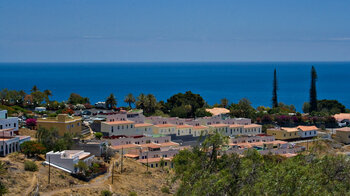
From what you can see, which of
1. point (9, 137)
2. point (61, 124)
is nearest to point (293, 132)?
point (61, 124)

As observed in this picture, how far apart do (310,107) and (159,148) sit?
4181 cm

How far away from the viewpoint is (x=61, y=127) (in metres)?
44.4

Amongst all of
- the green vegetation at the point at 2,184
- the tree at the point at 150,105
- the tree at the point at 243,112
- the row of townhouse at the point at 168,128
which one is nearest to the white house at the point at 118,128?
the row of townhouse at the point at 168,128

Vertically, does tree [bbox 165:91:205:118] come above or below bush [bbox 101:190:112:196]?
above

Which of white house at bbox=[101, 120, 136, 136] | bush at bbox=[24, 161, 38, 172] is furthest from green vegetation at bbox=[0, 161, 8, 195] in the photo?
white house at bbox=[101, 120, 136, 136]

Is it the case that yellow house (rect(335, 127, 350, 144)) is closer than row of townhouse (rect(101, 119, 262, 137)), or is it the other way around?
row of townhouse (rect(101, 119, 262, 137))

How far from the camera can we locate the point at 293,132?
5619cm

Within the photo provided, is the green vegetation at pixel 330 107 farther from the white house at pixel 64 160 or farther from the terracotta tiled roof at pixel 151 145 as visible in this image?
the white house at pixel 64 160

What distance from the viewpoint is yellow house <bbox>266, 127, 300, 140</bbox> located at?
55469mm

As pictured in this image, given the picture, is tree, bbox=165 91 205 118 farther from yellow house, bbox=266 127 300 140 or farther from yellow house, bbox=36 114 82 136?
yellow house, bbox=36 114 82 136

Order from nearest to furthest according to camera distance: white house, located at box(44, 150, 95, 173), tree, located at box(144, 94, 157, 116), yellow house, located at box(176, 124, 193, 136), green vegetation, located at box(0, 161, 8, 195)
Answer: green vegetation, located at box(0, 161, 8, 195), white house, located at box(44, 150, 95, 173), yellow house, located at box(176, 124, 193, 136), tree, located at box(144, 94, 157, 116)

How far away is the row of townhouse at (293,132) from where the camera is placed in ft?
182

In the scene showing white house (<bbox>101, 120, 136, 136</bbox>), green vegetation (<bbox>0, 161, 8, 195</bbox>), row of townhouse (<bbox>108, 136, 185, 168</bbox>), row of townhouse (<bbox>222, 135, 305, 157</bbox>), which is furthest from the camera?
white house (<bbox>101, 120, 136, 136</bbox>)

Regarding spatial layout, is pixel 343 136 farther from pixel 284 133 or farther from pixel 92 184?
pixel 92 184
